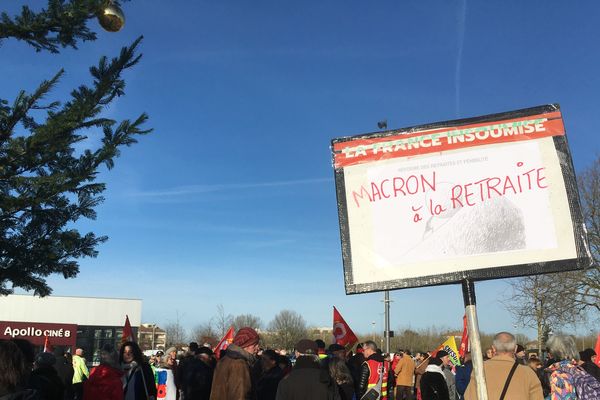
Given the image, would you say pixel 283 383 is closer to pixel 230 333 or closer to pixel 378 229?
pixel 378 229

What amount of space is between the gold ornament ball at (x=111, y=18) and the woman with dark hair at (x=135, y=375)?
4193 mm

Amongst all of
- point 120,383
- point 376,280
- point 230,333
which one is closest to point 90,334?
point 230,333

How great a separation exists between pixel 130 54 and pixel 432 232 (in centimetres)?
322

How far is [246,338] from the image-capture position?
18.6 ft

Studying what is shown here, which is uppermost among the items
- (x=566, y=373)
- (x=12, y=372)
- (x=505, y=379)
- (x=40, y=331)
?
(x=40, y=331)

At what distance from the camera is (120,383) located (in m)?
5.99

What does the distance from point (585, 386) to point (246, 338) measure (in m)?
3.37

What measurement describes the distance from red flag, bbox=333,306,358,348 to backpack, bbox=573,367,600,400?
23.0 feet

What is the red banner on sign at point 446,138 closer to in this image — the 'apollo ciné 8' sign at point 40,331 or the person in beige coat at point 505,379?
the person in beige coat at point 505,379

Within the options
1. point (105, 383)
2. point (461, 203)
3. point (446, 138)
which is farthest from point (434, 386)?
point (446, 138)

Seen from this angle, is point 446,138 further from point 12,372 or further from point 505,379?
point 12,372

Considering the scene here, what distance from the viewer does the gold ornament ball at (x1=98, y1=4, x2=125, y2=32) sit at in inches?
180

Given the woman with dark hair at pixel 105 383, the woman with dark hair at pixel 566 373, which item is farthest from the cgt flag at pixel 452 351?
the woman with dark hair at pixel 105 383

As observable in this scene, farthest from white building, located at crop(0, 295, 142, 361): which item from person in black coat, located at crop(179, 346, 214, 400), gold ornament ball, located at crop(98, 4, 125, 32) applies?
gold ornament ball, located at crop(98, 4, 125, 32)
